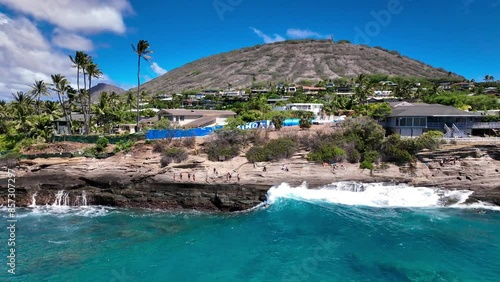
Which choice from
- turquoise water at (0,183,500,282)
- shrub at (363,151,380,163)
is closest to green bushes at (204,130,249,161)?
turquoise water at (0,183,500,282)

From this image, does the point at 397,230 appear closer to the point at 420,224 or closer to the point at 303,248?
the point at 420,224

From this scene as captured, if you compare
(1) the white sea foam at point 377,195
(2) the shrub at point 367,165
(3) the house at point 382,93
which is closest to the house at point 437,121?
(2) the shrub at point 367,165

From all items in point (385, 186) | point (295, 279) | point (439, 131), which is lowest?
point (295, 279)

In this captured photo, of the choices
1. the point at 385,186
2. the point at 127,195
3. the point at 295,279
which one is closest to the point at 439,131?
the point at 385,186

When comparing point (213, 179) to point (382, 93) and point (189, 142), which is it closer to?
point (189, 142)

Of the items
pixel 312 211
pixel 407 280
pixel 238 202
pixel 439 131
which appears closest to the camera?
pixel 407 280

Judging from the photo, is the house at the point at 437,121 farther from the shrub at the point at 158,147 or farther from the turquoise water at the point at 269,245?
the shrub at the point at 158,147

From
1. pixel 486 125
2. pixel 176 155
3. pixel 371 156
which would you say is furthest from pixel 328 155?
pixel 486 125
